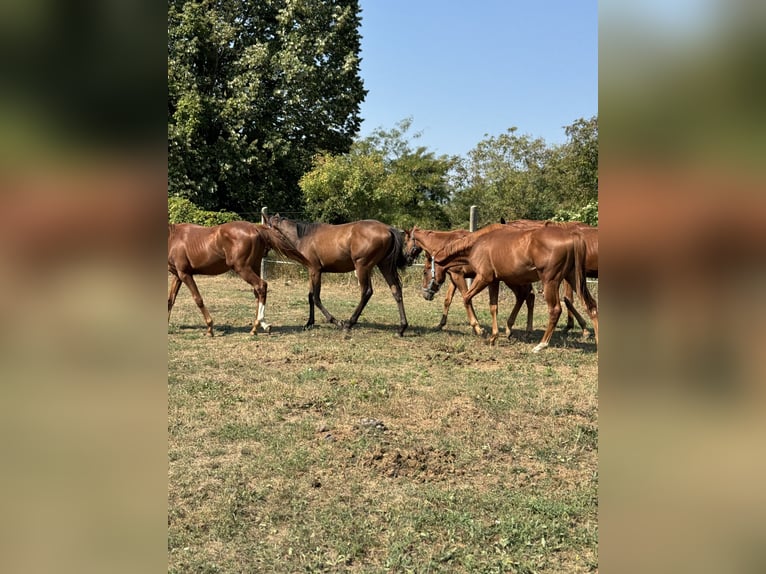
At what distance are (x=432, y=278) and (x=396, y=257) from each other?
982mm

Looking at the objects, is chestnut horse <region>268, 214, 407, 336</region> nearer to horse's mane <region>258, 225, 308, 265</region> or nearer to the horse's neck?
horse's mane <region>258, 225, 308, 265</region>

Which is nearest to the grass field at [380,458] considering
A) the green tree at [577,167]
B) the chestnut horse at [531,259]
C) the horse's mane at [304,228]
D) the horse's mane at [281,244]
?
the chestnut horse at [531,259]

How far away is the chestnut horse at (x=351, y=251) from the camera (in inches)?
371

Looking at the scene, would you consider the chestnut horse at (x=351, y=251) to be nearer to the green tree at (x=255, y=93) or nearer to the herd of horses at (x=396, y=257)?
the herd of horses at (x=396, y=257)

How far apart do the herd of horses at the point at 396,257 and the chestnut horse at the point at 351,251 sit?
2cm

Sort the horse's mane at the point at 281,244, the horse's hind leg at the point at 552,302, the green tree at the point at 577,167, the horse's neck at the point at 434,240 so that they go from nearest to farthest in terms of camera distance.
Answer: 1. the horse's hind leg at the point at 552,302
2. the horse's mane at the point at 281,244
3. the horse's neck at the point at 434,240
4. the green tree at the point at 577,167

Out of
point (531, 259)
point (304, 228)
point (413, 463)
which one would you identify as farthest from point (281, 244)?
point (413, 463)

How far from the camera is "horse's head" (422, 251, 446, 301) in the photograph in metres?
10.0

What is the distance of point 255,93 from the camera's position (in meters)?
21.2

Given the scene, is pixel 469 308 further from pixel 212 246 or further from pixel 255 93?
pixel 255 93
